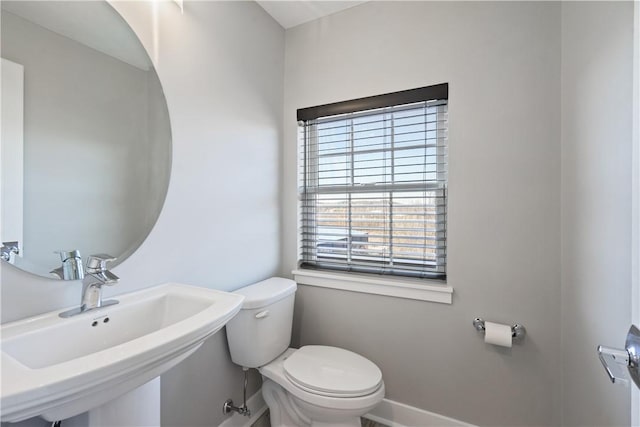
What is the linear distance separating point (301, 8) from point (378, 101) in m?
0.76

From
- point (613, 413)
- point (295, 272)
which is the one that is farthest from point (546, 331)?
point (295, 272)

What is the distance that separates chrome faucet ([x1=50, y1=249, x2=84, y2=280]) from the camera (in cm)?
84

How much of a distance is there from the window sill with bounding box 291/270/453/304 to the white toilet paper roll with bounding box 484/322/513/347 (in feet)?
0.67

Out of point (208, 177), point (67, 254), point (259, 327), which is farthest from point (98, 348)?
point (208, 177)

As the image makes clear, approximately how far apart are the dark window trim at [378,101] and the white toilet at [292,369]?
1091mm

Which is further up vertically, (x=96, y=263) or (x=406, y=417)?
(x=96, y=263)

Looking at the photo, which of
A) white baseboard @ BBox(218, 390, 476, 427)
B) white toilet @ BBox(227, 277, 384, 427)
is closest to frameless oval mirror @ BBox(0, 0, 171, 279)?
white toilet @ BBox(227, 277, 384, 427)

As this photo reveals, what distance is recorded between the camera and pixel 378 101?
1.63m

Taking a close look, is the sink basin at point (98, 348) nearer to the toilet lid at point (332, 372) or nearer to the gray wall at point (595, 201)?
the toilet lid at point (332, 372)

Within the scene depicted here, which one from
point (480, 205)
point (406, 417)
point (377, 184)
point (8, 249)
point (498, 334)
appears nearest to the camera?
point (8, 249)

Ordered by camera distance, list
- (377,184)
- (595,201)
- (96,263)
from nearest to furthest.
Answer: (96,263) → (595,201) → (377,184)

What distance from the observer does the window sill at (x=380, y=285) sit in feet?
4.87

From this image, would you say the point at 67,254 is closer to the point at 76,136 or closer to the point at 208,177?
the point at 76,136

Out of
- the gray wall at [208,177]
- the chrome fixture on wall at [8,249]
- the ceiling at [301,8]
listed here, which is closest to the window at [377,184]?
the gray wall at [208,177]
